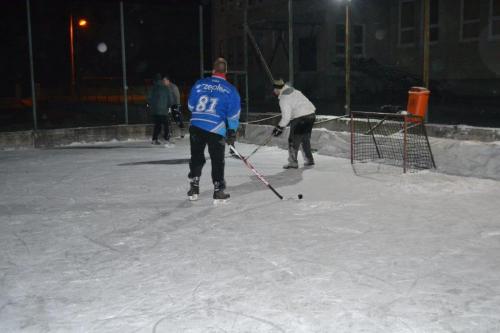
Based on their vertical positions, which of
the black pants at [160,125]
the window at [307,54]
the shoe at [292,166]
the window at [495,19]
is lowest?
the shoe at [292,166]

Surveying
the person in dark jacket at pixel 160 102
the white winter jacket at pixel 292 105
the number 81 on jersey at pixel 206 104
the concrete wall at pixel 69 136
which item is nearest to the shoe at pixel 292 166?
the white winter jacket at pixel 292 105

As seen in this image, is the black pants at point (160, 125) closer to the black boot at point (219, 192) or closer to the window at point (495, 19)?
the black boot at point (219, 192)

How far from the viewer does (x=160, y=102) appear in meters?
14.2

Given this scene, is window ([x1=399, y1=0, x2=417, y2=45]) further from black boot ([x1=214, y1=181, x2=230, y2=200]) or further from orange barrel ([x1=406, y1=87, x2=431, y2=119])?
black boot ([x1=214, y1=181, x2=230, y2=200])

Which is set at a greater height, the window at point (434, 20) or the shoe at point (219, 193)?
the window at point (434, 20)

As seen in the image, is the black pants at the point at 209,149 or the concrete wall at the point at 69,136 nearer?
the black pants at the point at 209,149

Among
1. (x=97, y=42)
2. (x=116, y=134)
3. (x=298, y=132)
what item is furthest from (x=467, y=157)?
(x=97, y=42)

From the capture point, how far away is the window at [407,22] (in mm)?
26422

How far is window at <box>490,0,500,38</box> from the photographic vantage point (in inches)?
893

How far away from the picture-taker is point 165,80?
14.6 m

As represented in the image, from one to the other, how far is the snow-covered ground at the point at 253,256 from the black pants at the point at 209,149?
16.7 inches

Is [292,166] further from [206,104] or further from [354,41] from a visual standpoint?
[354,41]

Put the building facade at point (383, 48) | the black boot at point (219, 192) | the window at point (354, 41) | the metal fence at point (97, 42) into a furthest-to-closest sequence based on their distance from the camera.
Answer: the metal fence at point (97, 42), the window at point (354, 41), the building facade at point (383, 48), the black boot at point (219, 192)

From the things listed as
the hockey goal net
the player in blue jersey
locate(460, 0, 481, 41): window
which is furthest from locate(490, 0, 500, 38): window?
the player in blue jersey
